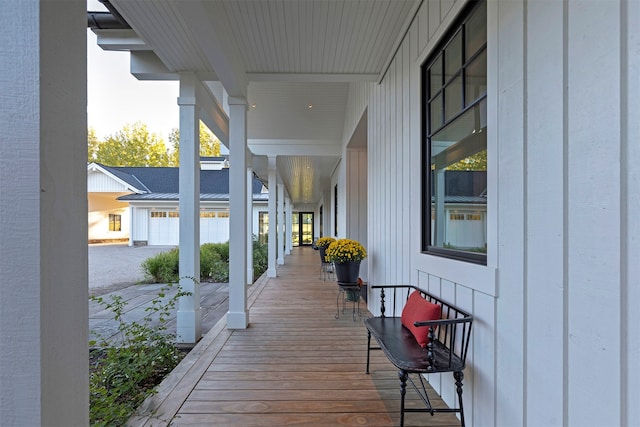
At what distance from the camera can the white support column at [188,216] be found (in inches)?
129

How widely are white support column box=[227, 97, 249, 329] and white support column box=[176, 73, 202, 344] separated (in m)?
0.39

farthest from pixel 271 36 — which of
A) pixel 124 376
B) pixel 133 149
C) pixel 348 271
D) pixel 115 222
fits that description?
pixel 133 149

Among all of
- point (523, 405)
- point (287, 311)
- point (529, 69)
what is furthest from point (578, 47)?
point (287, 311)

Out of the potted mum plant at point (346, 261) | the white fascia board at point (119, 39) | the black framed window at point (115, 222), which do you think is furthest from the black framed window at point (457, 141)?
the black framed window at point (115, 222)

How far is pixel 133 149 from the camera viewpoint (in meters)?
25.3

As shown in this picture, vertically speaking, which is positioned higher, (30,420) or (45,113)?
(45,113)

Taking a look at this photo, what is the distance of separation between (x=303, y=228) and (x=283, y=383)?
18.4 meters

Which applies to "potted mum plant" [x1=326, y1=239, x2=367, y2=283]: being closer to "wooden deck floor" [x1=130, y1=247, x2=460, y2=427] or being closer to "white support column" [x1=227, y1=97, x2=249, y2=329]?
"wooden deck floor" [x1=130, y1=247, x2=460, y2=427]

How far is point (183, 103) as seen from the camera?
3312mm

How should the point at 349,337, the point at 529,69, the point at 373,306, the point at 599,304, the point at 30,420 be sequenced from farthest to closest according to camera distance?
the point at 373,306 < the point at 349,337 < the point at 529,69 < the point at 599,304 < the point at 30,420

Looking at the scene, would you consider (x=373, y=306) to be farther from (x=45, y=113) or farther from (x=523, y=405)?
(x=45, y=113)

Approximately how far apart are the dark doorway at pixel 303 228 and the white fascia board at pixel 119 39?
1747 centimetres

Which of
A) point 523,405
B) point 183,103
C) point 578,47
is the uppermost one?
point 183,103

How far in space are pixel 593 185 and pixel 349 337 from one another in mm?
2673
